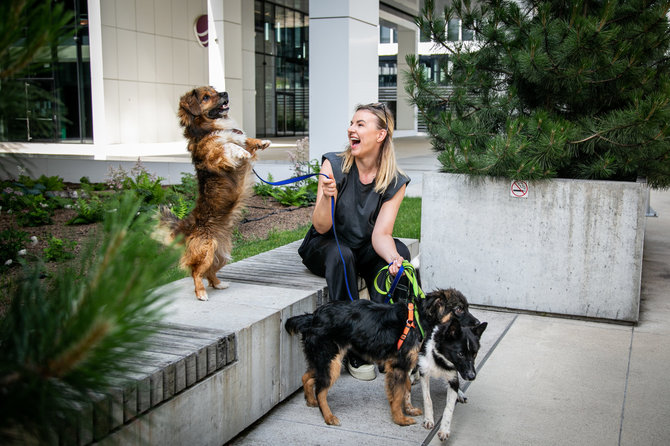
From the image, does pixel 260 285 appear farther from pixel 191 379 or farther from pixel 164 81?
pixel 164 81

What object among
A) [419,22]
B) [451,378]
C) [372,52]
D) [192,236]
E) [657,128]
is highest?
[372,52]

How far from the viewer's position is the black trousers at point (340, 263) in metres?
4.63

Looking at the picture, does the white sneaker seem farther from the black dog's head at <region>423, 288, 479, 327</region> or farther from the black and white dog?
A: the black dog's head at <region>423, 288, 479, 327</region>

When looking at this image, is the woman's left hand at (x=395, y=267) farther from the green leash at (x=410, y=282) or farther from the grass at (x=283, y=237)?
the grass at (x=283, y=237)

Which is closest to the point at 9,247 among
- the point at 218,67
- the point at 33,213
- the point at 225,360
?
the point at 33,213

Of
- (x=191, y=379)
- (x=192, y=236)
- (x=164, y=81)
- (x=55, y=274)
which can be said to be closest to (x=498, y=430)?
(x=191, y=379)

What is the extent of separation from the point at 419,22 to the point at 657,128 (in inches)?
102

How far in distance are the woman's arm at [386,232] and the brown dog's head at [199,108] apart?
1.48m

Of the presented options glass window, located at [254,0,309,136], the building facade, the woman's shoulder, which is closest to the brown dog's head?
the building facade

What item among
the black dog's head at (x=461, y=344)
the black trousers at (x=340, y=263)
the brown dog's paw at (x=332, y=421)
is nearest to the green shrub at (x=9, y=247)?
the black trousers at (x=340, y=263)

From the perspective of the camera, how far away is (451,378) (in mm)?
3777

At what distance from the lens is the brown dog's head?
4.33 metres

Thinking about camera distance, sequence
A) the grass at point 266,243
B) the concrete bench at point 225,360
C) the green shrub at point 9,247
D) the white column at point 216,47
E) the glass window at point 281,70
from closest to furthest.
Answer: the concrete bench at point 225,360 < the green shrub at point 9,247 < the grass at point 266,243 < the white column at point 216,47 < the glass window at point 281,70

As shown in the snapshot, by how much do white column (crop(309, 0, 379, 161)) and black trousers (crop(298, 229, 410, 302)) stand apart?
8.20 m
